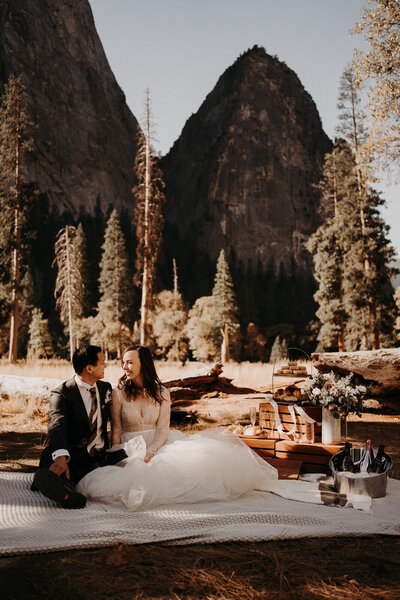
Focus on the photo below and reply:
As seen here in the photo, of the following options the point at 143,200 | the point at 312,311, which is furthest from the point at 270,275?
the point at 143,200

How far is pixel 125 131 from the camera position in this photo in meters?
120

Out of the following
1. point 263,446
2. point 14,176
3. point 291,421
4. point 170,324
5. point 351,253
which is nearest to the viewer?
point 263,446

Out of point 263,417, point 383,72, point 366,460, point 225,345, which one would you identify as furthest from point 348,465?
point 225,345

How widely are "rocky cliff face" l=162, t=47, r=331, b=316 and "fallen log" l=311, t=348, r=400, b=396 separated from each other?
9275 centimetres

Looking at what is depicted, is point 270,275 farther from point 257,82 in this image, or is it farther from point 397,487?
point 397,487

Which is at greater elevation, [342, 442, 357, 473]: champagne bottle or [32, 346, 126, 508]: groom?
[32, 346, 126, 508]: groom

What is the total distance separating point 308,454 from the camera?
617 centimetres

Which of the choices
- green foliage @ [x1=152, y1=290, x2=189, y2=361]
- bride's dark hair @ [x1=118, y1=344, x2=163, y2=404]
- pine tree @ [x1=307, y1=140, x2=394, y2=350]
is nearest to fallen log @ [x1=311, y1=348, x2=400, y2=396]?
bride's dark hair @ [x1=118, y1=344, x2=163, y2=404]

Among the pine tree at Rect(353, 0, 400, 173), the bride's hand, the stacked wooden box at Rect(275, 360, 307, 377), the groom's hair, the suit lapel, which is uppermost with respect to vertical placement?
the pine tree at Rect(353, 0, 400, 173)

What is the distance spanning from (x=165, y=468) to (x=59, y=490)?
0.97 meters

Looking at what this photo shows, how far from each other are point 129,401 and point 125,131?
123459 millimetres

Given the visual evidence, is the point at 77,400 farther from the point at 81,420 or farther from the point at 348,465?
the point at 348,465

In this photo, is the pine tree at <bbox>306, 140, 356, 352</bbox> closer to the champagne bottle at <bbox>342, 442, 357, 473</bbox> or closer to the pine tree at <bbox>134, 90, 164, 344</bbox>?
the pine tree at <bbox>134, 90, 164, 344</bbox>

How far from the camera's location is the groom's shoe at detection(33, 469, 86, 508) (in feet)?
13.8
